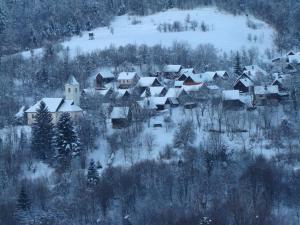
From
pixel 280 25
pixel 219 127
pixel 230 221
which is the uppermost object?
pixel 280 25

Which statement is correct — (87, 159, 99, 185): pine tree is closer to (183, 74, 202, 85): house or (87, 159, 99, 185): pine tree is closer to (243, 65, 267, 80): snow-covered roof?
(183, 74, 202, 85): house

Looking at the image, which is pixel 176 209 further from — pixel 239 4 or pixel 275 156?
pixel 239 4

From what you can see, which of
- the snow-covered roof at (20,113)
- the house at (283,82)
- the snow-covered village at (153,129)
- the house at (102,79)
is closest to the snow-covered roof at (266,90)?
the snow-covered village at (153,129)

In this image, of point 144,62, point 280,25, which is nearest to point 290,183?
point 144,62

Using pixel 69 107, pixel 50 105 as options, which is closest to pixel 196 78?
pixel 69 107

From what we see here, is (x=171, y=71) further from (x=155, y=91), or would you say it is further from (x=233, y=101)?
(x=233, y=101)

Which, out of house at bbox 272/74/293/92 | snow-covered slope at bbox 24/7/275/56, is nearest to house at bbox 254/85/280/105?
house at bbox 272/74/293/92
